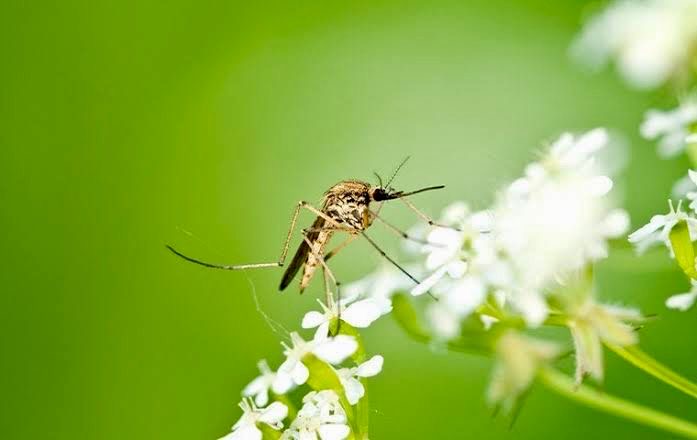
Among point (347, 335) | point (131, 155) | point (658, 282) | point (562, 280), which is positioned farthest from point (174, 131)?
point (562, 280)

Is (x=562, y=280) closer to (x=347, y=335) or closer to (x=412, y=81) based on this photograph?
(x=347, y=335)

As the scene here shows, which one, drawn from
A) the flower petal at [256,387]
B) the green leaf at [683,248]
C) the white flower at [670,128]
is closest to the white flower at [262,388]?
the flower petal at [256,387]

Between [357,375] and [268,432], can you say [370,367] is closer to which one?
[357,375]

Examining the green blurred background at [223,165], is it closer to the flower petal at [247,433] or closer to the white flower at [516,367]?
the flower petal at [247,433]

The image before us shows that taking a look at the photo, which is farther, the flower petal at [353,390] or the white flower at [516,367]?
the flower petal at [353,390]

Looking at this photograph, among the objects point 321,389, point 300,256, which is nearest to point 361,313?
point 321,389

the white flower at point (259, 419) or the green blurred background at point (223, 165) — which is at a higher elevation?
the green blurred background at point (223, 165)
